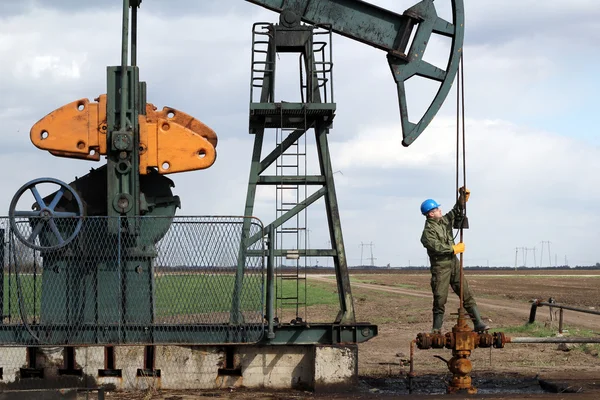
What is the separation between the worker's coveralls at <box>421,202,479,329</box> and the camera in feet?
39.1

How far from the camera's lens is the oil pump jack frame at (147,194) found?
1209cm

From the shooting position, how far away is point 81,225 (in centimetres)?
1220

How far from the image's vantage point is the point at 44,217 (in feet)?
39.6

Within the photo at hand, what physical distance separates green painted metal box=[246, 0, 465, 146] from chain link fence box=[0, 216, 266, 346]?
3.06 metres

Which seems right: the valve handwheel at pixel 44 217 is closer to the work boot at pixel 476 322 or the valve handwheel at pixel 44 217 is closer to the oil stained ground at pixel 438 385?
the oil stained ground at pixel 438 385

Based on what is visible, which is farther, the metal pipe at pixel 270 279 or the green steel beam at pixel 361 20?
the green steel beam at pixel 361 20

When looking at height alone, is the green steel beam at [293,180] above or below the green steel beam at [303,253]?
above

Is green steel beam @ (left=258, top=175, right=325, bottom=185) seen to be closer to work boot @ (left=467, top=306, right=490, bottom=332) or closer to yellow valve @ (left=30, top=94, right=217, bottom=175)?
yellow valve @ (left=30, top=94, right=217, bottom=175)

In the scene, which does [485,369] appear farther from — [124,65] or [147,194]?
[124,65]

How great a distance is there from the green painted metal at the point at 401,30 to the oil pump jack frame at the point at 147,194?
0.5 inches

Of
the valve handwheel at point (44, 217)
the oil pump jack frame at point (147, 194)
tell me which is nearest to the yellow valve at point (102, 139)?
the oil pump jack frame at point (147, 194)

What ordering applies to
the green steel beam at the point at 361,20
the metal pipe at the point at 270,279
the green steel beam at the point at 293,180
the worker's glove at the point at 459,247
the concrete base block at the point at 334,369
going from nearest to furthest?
the worker's glove at the point at 459,247 → the metal pipe at the point at 270,279 → the concrete base block at the point at 334,369 → the green steel beam at the point at 293,180 → the green steel beam at the point at 361,20

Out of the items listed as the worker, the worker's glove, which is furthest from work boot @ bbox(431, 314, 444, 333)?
the worker's glove

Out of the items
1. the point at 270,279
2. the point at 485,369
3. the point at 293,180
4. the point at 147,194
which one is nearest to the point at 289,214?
the point at 293,180
